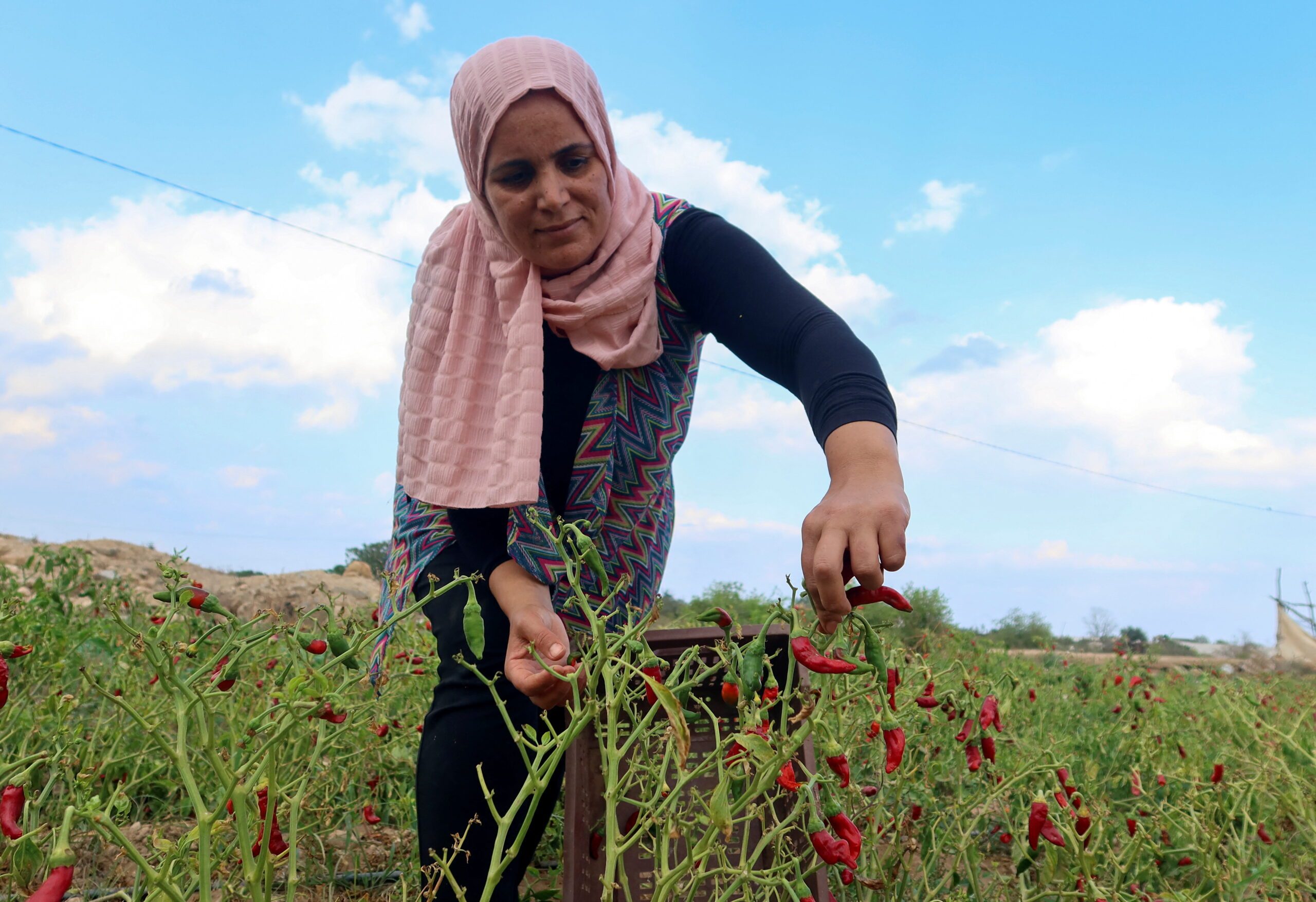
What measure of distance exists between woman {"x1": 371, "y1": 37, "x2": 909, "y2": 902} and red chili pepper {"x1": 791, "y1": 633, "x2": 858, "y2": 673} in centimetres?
50

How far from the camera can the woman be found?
1.69m

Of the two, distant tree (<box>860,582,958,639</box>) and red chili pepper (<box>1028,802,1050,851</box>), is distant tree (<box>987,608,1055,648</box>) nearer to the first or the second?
distant tree (<box>860,582,958,639</box>)

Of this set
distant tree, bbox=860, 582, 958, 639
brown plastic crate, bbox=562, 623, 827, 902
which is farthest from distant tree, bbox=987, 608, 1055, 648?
brown plastic crate, bbox=562, 623, 827, 902

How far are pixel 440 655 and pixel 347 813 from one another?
0.44 m

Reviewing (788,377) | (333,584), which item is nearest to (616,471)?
(788,377)

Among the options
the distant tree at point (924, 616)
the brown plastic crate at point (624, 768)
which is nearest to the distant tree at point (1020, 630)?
the distant tree at point (924, 616)

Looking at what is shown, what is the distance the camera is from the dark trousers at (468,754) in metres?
1.67

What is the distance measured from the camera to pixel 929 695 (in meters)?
1.49

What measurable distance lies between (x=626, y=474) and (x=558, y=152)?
0.67 m

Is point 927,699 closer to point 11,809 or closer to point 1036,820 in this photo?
point 1036,820

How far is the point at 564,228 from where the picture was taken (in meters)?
1.82

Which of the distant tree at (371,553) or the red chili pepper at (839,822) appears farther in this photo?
the distant tree at (371,553)

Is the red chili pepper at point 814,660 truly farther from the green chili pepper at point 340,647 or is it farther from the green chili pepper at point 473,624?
the green chili pepper at point 340,647

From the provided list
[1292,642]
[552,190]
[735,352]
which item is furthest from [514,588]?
[1292,642]
